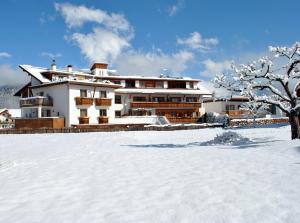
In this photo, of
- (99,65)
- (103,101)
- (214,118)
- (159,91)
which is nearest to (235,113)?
(214,118)

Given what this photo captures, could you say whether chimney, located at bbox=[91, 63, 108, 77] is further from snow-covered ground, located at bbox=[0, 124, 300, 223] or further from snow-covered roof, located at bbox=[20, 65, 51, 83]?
snow-covered ground, located at bbox=[0, 124, 300, 223]

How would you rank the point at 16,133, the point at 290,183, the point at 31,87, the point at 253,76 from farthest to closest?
the point at 31,87
the point at 16,133
the point at 253,76
the point at 290,183

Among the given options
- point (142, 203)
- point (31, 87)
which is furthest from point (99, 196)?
point (31, 87)

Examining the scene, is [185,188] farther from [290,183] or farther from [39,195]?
[39,195]

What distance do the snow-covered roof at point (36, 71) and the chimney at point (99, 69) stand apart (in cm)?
844

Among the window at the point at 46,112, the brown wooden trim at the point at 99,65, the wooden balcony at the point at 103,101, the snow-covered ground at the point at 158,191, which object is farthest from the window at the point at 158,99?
the snow-covered ground at the point at 158,191

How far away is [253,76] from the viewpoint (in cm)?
2070

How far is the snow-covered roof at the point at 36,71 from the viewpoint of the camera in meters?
50.6

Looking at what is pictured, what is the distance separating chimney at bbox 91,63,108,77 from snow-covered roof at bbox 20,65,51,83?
8436 mm

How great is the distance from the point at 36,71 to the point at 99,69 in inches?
Answer: 424

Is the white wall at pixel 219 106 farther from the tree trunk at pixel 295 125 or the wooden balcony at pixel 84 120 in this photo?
the tree trunk at pixel 295 125

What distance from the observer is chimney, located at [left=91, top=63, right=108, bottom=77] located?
58606 mm

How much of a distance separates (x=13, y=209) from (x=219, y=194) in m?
4.83

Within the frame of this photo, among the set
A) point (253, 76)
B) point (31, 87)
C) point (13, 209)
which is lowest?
point (13, 209)
